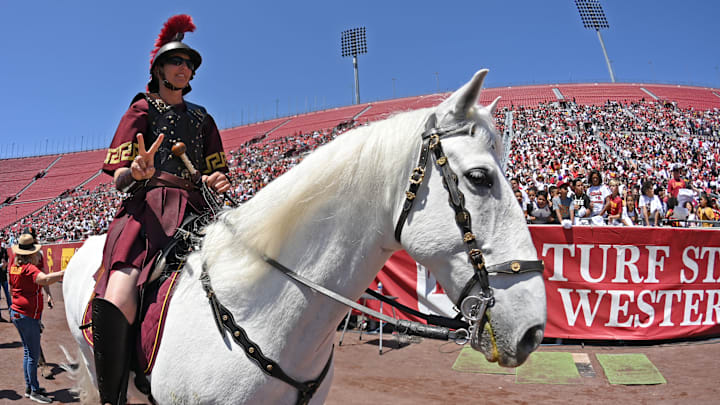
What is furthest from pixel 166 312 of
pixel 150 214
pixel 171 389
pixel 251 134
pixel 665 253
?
pixel 251 134

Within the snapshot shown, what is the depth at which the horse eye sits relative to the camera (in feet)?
4.99

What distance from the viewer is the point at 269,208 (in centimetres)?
185

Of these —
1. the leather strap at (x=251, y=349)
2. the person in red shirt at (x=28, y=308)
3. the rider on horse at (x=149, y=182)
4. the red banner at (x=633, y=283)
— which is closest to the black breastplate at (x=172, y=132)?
the rider on horse at (x=149, y=182)

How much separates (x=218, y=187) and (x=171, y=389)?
100 centimetres

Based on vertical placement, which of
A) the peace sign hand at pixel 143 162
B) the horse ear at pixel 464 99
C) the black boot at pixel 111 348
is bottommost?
the black boot at pixel 111 348

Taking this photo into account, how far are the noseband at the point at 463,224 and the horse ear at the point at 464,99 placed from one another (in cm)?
5

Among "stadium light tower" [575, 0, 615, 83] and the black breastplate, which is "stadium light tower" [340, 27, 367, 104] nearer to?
"stadium light tower" [575, 0, 615, 83]

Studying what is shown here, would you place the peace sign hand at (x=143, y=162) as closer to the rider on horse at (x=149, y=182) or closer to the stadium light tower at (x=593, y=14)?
the rider on horse at (x=149, y=182)

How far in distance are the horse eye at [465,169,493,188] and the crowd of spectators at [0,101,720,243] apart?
6.80 metres

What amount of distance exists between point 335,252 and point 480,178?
59 cm

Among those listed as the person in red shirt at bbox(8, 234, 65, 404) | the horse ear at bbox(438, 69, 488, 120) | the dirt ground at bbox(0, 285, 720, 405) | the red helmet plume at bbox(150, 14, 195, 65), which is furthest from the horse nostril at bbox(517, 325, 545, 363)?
the person in red shirt at bbox(8, 234, 65, 404)

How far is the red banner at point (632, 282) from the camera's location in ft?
24.3

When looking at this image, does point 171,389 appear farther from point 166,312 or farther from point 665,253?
point 665,253

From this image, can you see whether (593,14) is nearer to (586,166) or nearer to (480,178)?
(586,166)
